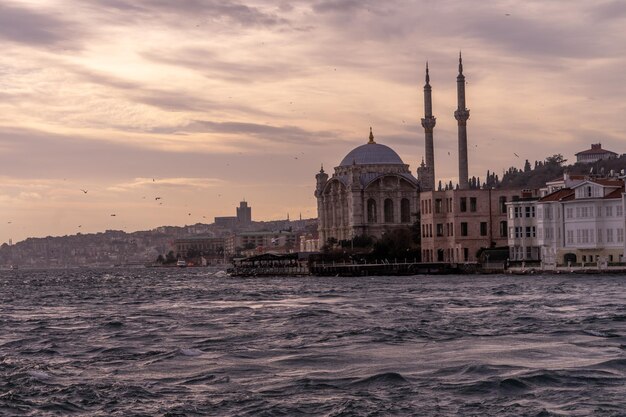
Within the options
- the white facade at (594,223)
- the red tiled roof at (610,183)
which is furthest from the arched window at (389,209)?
the red tiled roof at (610,183)

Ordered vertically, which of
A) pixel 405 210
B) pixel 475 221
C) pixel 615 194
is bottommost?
pixel 475 221

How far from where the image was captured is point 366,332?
30.4 m

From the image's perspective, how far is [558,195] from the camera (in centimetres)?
8106

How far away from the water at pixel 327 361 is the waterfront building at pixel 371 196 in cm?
10472

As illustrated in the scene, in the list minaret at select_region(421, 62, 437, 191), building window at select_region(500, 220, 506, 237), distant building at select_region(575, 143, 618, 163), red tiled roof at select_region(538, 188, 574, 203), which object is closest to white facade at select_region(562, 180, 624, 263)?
red tiled roof at select_region(538, 188, 574, 203)

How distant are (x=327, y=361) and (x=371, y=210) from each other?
4903 inches

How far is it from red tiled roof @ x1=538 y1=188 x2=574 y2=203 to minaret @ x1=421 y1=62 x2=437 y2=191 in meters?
59.6

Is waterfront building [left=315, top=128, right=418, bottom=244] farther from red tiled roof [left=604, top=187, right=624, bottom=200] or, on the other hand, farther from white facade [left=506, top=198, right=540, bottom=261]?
red tiled roof [left=604, top=187, right=624, bottom=200]

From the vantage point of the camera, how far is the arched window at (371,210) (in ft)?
486

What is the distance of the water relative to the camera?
19094 mm

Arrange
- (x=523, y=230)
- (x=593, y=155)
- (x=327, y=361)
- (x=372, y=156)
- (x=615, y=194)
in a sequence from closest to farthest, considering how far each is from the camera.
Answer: (x=327, y=361), (x=615, y=194), (x=523, y=230), (x=372, y=156), (x=593, y=155)

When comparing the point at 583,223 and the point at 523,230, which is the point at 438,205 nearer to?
the point at 523,230

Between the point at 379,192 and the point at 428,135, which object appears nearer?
the point at 428,135

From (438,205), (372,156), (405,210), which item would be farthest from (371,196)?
(438,205)
